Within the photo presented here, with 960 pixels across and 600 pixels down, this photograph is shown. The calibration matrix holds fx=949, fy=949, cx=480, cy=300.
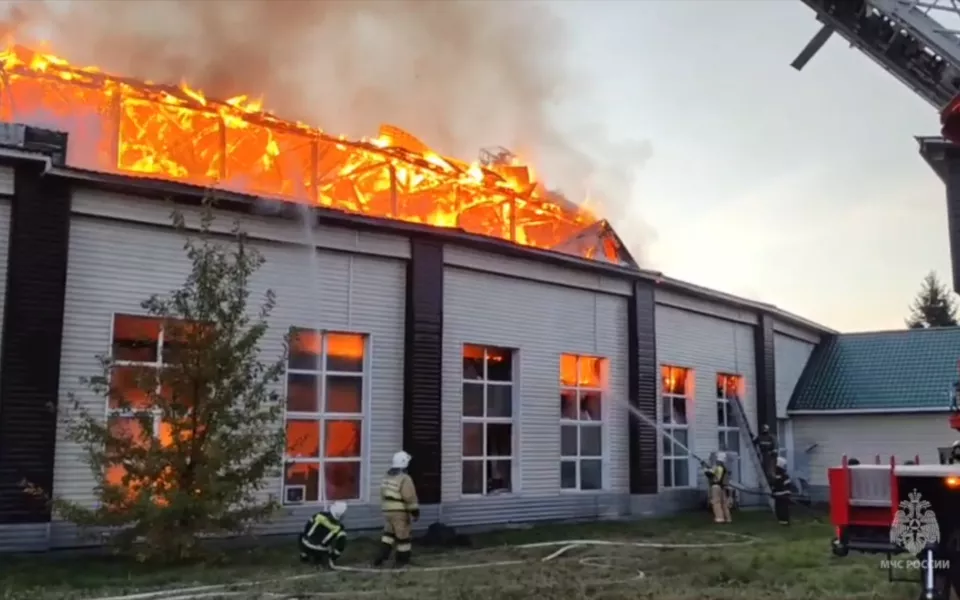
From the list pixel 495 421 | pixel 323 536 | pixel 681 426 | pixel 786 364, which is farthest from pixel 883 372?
pixel 323 536

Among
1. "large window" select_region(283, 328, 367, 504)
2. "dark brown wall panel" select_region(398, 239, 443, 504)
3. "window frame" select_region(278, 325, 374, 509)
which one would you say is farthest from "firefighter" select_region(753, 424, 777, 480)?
"large window" select_region(283, 328, 367, 504)

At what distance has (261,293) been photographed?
1470 centimetres

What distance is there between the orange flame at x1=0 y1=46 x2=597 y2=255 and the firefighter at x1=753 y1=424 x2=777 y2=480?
834 cm

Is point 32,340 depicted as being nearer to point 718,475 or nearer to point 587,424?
point 587,424

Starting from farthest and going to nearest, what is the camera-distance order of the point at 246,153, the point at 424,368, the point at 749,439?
the point at 749,439
the point at 424,368
the point at 246,153

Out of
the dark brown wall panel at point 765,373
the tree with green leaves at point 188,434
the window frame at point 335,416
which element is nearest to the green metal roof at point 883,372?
the dark brown wall panel at point 765,373

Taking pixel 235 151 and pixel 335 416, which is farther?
pixel 235 151

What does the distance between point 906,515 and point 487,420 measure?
33.3ft

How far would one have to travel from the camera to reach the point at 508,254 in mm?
17984

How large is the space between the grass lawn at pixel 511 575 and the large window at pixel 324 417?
1177 mm

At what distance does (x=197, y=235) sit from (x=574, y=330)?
8267mm

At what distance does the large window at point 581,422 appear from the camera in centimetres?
1912

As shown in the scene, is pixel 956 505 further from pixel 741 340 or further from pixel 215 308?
pixel 741 340

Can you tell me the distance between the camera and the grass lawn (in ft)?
32.6
